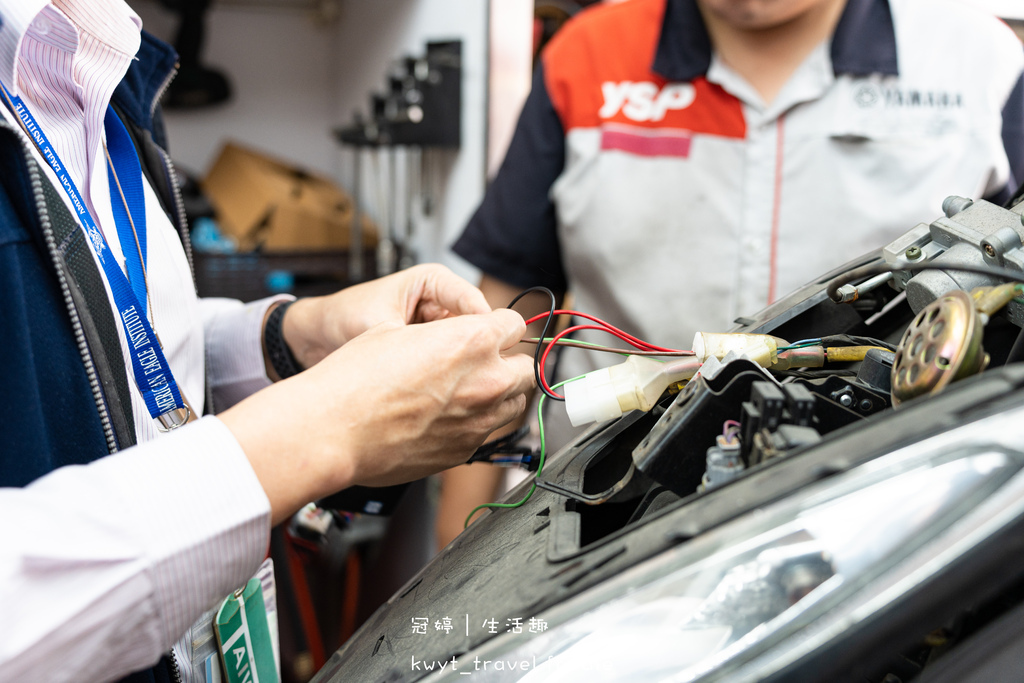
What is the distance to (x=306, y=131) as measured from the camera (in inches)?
132

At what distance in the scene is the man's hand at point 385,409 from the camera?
47cm

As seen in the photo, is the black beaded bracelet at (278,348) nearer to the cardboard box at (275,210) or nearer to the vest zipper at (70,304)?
the vest zipper at (70,304)

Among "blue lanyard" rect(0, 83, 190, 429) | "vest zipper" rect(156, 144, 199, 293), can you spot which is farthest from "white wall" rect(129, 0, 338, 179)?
"blue lanyard" rect(0, 83, 190, 429)

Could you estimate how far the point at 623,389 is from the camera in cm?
55

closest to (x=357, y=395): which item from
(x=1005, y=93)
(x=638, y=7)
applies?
(x=638, y=7)

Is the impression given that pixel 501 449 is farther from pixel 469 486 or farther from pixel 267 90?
pixel 267 90

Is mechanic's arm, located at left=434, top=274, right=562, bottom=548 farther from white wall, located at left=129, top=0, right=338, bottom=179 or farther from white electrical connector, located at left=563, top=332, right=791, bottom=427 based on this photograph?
white wall, located at left=129, top=0, right=338, bottom=179

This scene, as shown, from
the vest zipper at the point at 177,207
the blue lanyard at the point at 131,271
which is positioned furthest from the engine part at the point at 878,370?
the vest zipper at the point at 177,207

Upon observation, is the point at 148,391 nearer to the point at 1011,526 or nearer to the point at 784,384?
the point at 784,384

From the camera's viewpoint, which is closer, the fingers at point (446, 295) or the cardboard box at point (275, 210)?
the fingers at point (446, 295)

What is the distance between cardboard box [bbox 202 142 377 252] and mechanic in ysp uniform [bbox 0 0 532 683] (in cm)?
166

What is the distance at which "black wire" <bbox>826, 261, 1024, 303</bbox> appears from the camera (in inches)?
16.0

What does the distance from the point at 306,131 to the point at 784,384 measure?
329cm

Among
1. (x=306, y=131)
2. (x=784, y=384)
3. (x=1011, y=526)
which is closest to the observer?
(x=1011, y=526)
